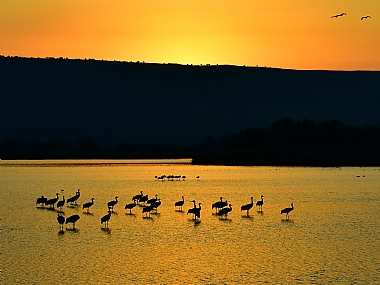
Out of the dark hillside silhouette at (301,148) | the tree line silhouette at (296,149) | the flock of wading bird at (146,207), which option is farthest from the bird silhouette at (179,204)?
the dark hillside silhouette at (301,148)

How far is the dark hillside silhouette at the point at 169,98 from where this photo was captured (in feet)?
537

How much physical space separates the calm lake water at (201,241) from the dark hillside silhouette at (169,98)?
118m

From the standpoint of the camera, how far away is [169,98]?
178 meters

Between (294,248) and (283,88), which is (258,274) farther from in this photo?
(283,88)

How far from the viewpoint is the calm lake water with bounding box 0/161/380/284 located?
20.3 m

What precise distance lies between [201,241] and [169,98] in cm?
15367

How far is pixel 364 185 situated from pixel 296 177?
9.81m

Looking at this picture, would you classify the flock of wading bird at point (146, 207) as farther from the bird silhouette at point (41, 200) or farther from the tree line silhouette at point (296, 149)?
the tree line silhouette at point (296, 149)

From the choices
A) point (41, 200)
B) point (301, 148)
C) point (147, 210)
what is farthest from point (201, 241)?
point (301, 148)

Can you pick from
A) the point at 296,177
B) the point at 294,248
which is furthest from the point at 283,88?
the point at 294,248

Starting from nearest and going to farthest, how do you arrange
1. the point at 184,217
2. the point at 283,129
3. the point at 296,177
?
1. the point at 184,217
2. the point at 296,177
3. the point at 283,129

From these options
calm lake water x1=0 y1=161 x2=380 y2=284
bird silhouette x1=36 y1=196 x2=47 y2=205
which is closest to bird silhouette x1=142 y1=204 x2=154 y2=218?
calm lake water x1=0 y1=161 x2=380 y2=284

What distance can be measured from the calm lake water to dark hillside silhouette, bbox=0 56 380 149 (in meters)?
118

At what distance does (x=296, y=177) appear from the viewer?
58906 mm
